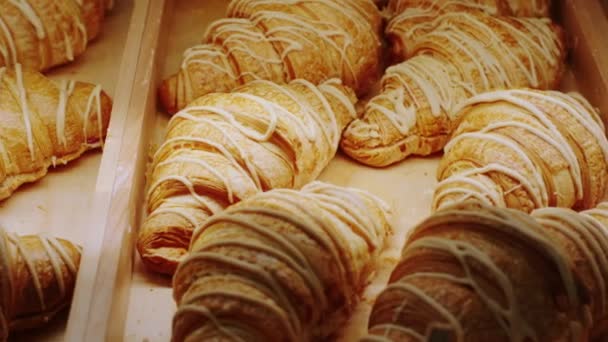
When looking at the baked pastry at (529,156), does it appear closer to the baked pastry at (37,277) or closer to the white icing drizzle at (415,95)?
the white icing drizzle at (415,95)

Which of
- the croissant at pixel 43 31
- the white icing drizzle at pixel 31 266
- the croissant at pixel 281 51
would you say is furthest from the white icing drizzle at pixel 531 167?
the croissant at pixel 43 31

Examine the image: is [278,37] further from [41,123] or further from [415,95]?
[41,123]

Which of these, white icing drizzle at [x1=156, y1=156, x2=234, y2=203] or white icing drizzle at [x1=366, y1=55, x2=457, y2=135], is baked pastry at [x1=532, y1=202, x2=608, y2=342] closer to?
white icing drizzle at [x1=366, y1=55, x2=457, y2=135]

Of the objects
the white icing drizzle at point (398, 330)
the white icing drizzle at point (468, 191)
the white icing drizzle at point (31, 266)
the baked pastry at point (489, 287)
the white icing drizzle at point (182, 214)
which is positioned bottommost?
the white icing drizzle at point (31, 266)

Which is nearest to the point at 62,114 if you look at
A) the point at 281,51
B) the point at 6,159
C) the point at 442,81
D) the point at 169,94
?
the point at 6,159

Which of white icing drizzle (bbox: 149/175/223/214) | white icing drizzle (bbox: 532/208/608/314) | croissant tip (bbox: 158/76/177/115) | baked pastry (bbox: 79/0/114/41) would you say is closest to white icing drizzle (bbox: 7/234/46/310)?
white icing drizzle (bbox: 149/175/223/214)

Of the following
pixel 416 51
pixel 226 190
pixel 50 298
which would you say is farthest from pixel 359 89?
pixel 50 298
